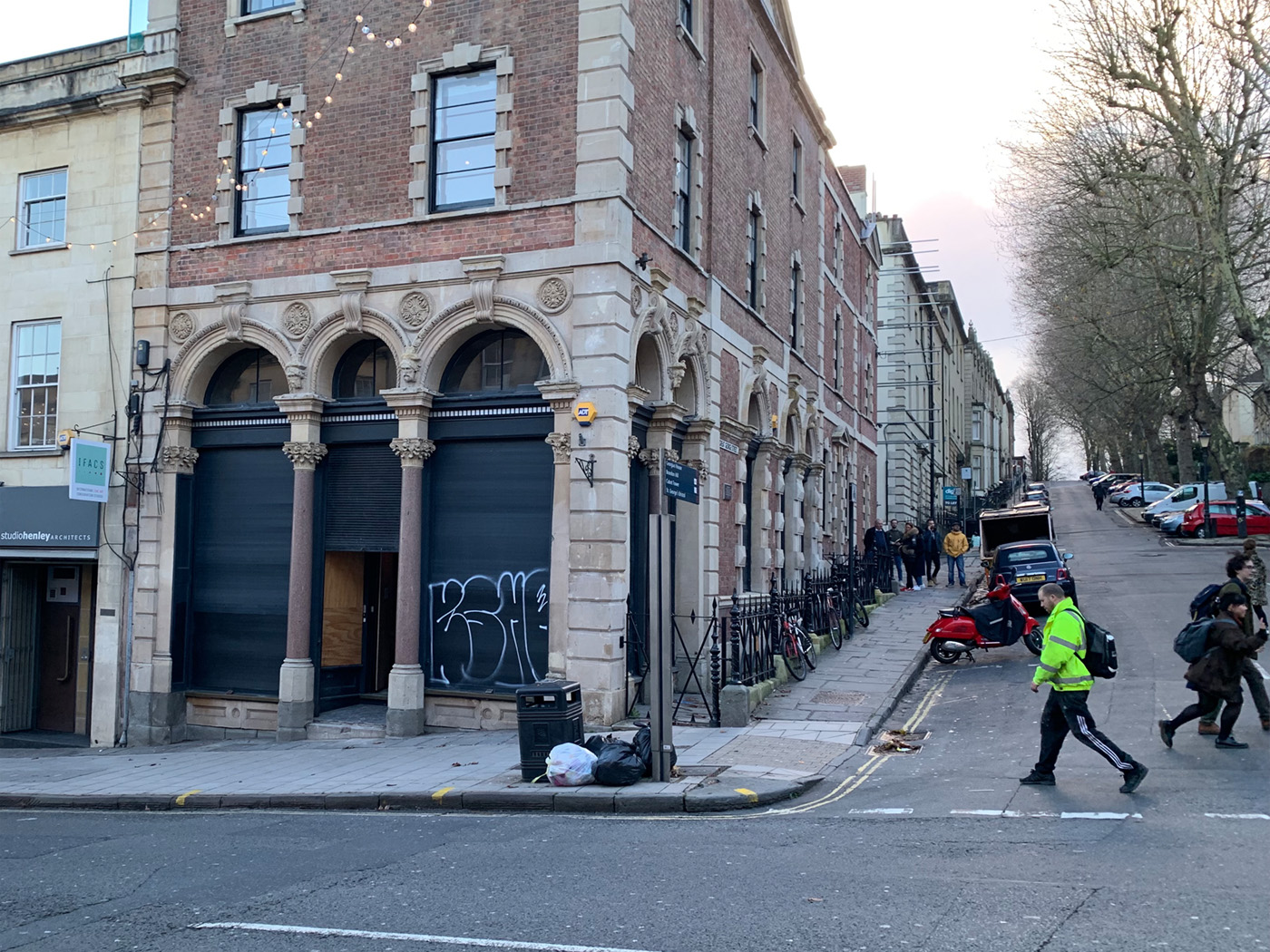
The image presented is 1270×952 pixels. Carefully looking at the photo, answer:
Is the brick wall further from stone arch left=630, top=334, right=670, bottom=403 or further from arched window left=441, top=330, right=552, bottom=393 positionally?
stone arch left=630, top=334, right=670, bottom=403

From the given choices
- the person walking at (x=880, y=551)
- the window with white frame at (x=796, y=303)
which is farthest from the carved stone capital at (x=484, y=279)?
the person walking at (x=880, y=551)

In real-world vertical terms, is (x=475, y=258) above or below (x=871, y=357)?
below

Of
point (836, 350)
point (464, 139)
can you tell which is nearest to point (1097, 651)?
point (464, 139)

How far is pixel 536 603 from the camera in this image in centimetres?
→ 1457

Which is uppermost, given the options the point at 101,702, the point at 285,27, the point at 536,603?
the point at 285,27

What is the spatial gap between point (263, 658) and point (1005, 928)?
12.8 m

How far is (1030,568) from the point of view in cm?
2062

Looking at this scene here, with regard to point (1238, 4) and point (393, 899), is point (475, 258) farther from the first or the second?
point (1238, 4)

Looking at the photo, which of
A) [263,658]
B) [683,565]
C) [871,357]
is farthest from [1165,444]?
[263,658]

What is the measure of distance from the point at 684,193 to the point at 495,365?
477 centimetres

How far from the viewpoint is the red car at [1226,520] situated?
38156 millimetres

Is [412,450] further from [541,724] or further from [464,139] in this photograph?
[541,724]

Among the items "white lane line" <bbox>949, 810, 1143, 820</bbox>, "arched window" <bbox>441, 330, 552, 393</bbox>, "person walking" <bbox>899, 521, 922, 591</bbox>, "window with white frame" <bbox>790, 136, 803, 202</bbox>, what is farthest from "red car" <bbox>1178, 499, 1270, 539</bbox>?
"white lane line" <bbox>949, 810, 1143, 820</bbox>

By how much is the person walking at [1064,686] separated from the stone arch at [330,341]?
30.9 feet
